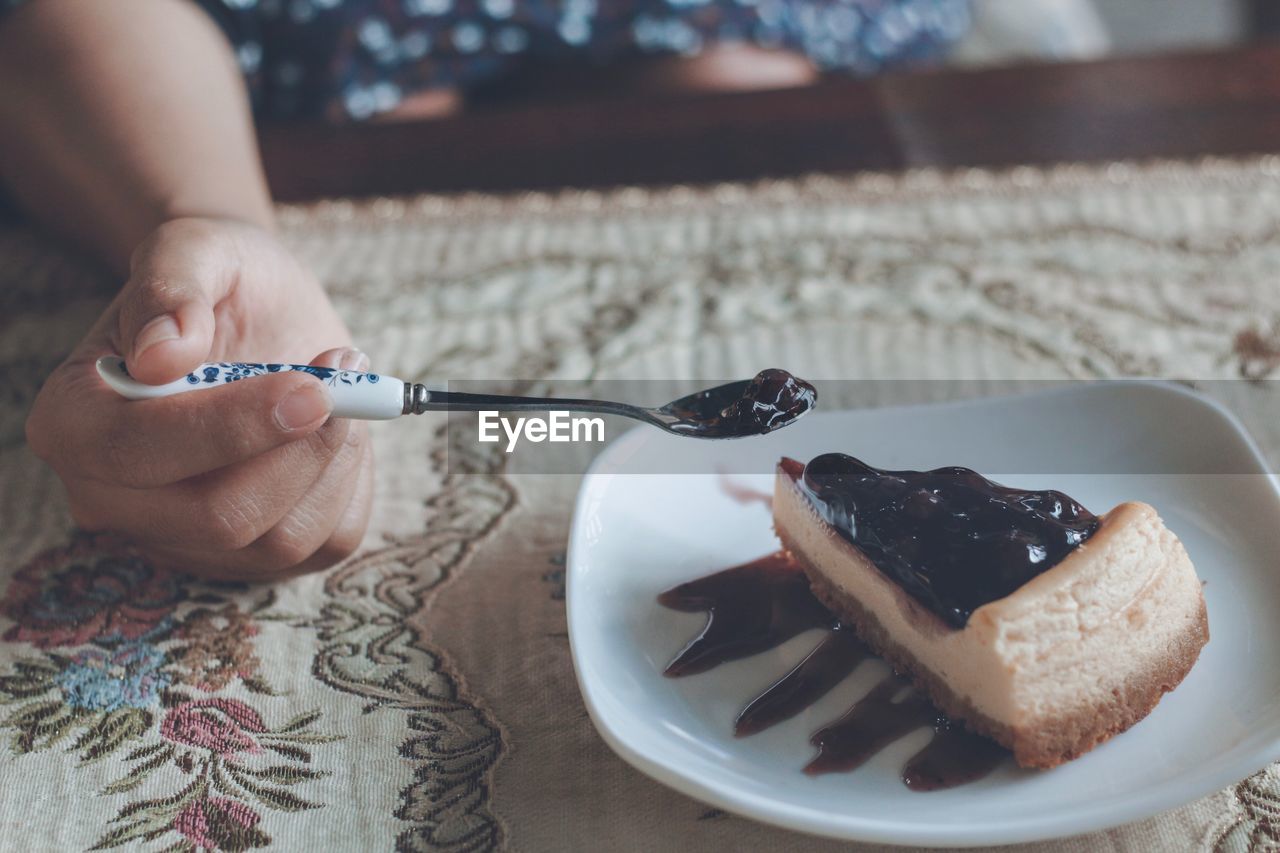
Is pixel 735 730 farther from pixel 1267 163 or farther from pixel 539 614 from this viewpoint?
pixel 1267 163

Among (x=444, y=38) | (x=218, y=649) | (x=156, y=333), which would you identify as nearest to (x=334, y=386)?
(x=156, y=333)

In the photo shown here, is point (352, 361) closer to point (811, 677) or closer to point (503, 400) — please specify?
point (503, 400)

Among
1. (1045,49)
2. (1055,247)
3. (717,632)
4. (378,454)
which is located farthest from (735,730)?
(1045,49)

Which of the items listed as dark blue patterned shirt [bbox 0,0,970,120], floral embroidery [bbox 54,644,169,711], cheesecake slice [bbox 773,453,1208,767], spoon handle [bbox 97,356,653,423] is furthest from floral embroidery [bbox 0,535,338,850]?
dark blue patterned shirt [bbox 0,0,970,120]

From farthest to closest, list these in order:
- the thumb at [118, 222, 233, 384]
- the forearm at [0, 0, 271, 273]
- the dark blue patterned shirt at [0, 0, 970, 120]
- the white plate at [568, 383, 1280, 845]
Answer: the dark blue patterned shirt at [0, 0, 970, 120], the forearm at [0, 0, 271, 273], the thumb at [118, 222, 233, 384], the white plate at [568, 383, 1280, 845]

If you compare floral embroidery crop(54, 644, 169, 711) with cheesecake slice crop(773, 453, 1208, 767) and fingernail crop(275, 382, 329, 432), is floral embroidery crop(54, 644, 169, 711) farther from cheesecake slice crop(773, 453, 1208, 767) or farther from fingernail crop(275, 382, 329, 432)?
cheesecake slice crop(773, 453, 1208, 767)
